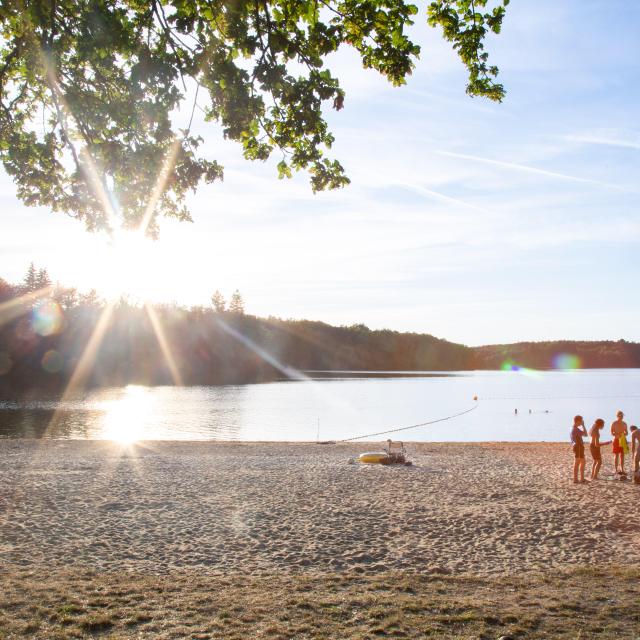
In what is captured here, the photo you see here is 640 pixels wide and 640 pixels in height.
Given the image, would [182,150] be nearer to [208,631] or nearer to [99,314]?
[208,631]

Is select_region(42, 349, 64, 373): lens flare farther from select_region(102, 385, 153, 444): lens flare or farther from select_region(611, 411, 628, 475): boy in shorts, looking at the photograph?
select_region(611, 411, 628, 475): boy in shorts

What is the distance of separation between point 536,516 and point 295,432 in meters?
29.7

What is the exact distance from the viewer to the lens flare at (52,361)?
106938 mm

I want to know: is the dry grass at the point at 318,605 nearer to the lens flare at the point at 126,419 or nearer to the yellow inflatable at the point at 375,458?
the yellow inflatable at the point at 375,458

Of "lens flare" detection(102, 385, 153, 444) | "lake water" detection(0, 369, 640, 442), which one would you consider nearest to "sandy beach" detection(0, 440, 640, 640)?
"lens flare" detection(102, 385, 153, 444)

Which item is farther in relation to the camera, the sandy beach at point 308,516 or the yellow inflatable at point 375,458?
the yellow inflatable at point 375,458

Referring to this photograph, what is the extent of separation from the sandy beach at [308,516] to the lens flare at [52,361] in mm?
93740

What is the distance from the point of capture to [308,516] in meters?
12.8

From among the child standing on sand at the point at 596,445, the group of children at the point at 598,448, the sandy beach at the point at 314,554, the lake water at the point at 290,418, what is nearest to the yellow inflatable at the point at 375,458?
the sandy beach at the point at 314,554

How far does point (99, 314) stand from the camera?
13062cm

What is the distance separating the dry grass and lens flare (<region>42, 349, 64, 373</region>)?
10829 centimetres

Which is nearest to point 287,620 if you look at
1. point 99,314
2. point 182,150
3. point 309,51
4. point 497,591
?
point 497,591

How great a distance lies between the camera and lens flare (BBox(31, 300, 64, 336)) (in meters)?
107

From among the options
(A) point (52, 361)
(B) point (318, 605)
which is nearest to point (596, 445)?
(B) point (318, 605)
